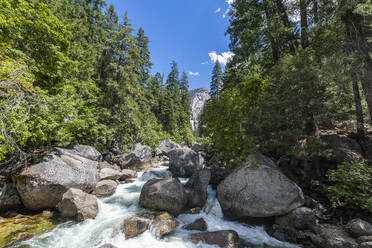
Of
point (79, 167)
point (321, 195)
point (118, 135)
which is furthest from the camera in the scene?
point (118, 135)

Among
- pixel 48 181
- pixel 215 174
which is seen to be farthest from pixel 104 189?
pixel 215 174

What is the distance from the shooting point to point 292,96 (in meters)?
6.38

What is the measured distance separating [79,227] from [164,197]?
123 inches

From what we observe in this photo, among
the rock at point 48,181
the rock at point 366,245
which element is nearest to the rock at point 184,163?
the rock at point 48,181

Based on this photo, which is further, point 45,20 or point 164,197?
point 45,20

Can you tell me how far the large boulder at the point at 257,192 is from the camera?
571 centimetres

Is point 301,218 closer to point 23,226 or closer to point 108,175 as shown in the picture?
point 23,226

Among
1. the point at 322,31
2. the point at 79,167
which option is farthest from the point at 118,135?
the point at 322,31

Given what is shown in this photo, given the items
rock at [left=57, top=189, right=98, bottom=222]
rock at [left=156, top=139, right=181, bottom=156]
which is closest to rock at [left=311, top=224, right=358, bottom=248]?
rock at [left=57, top=189, right=98, bottom=222]

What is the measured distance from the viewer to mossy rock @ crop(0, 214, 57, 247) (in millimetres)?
4670

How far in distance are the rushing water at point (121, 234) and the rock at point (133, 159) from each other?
6429 millimetres

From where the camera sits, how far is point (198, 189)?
7211 mm

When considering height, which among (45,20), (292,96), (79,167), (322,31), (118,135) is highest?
(45,20)

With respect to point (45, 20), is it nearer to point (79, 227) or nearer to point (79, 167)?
point (79, 167)
